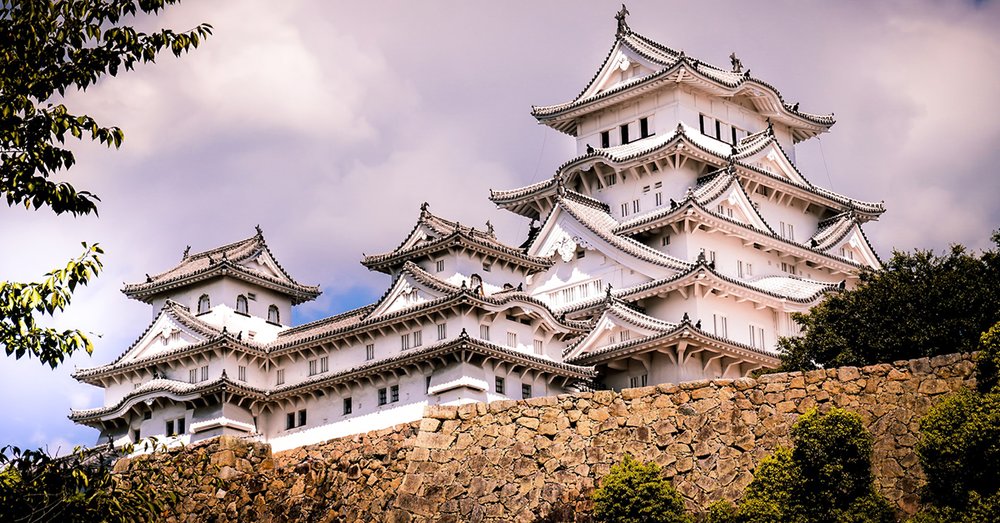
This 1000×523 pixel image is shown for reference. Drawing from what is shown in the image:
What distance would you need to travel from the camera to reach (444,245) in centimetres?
5469

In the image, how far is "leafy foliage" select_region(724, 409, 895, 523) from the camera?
28.6 meters

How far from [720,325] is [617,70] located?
54.1ft

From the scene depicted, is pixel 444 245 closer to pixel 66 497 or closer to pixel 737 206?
pixel 737 206

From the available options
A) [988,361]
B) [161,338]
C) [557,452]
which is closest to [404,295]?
[161,338]

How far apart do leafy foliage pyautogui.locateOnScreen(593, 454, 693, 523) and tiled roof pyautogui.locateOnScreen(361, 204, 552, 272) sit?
23.8 m

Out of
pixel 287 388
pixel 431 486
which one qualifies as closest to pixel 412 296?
pixel 287 388

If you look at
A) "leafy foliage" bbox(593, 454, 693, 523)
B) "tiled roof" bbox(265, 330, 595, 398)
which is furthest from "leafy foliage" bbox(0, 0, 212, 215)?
"tiled roof" bbox(265, 330, 595, 398)

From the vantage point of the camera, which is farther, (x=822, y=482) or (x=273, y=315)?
(x=273, y=315)

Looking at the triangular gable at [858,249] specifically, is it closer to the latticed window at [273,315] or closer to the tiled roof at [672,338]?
the tiled roof at [672,338]

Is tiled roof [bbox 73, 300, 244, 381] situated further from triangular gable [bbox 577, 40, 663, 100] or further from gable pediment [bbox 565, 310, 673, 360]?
triangular gable [bbox 577, 40, 663, 100]

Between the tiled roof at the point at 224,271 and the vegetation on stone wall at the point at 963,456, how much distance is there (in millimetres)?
35655

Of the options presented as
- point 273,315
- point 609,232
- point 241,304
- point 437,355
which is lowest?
point 437,355

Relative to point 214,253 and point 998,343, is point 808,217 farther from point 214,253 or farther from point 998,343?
point 998,343

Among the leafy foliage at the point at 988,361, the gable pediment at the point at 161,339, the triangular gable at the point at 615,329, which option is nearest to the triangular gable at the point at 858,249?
the triangular gable at the point at 615,329
